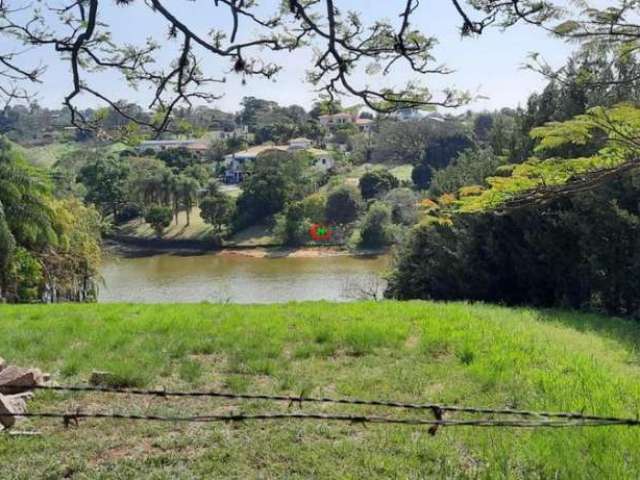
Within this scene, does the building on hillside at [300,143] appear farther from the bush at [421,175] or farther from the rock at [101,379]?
the rock at [101,379]

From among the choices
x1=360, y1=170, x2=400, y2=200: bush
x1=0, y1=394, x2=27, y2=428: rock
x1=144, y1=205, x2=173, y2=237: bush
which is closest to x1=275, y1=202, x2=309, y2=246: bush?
x1=360, y1=170, x2=400, y2=200: bush

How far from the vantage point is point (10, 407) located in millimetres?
3869

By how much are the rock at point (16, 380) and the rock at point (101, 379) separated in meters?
0.40

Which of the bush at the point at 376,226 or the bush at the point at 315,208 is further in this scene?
the bush at the point at 315,208

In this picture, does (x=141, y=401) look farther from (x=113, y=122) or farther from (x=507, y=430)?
(x=507, y=430)

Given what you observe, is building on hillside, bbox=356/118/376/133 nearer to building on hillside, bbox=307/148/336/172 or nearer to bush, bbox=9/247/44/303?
building on hillside, bbox=307/148/336/172

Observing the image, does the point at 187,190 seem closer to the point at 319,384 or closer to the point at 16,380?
the point at 319,384

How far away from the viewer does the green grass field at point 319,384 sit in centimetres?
329

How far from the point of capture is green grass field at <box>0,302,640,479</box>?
3295 millimetres

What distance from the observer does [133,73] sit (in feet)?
11.4

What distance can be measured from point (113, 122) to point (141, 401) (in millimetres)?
1852

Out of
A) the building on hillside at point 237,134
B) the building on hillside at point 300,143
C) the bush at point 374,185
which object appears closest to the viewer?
the bush at point 374,185

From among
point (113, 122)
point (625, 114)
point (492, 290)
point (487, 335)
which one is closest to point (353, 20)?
point (113, 122)

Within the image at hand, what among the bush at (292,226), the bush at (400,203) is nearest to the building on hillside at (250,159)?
the bush at (292,226)
